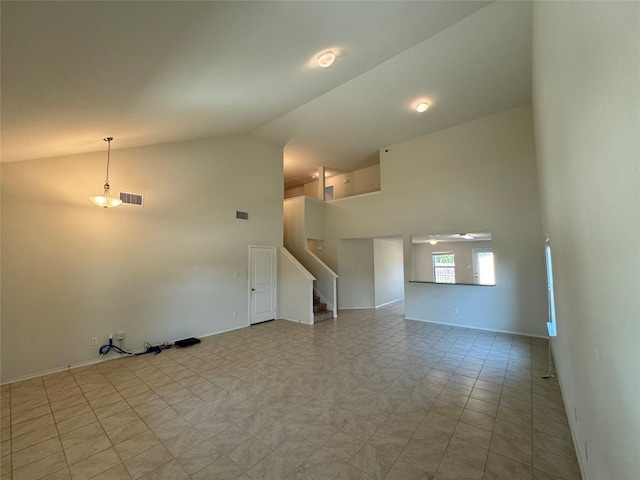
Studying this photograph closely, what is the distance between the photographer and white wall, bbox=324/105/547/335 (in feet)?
17.2

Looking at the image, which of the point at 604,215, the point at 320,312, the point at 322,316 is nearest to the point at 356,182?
the point at 320,312

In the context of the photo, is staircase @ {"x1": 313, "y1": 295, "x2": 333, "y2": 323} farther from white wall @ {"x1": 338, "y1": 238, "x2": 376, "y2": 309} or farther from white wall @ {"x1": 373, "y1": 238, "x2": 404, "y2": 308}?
white wall @ {"x1": 373, "y1": 238, "x2": 404, "y2": 308}

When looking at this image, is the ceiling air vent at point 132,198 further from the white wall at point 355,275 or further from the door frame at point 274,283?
the white wall at point 355,275

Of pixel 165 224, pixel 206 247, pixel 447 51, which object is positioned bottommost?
pixel 206 247

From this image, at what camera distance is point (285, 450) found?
219 centimetres

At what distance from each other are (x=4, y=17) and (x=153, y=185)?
374 cm

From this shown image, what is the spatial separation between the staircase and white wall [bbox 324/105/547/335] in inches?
84.9

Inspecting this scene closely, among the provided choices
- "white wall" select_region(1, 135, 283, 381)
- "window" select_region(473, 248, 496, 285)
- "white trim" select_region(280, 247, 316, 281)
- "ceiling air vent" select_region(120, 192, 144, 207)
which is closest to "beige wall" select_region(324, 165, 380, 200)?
"white trim" select_region(280, 247, 316, 281)

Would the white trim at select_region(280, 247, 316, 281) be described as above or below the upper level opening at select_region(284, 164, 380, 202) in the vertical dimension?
below

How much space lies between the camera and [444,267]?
10398mm

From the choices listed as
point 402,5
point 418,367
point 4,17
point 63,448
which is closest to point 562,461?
point 418,367

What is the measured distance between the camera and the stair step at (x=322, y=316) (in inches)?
261

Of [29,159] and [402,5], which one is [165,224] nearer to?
[29,159]

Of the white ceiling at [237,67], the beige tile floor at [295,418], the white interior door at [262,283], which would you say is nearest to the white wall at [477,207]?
the white ceiling at [237,67]
